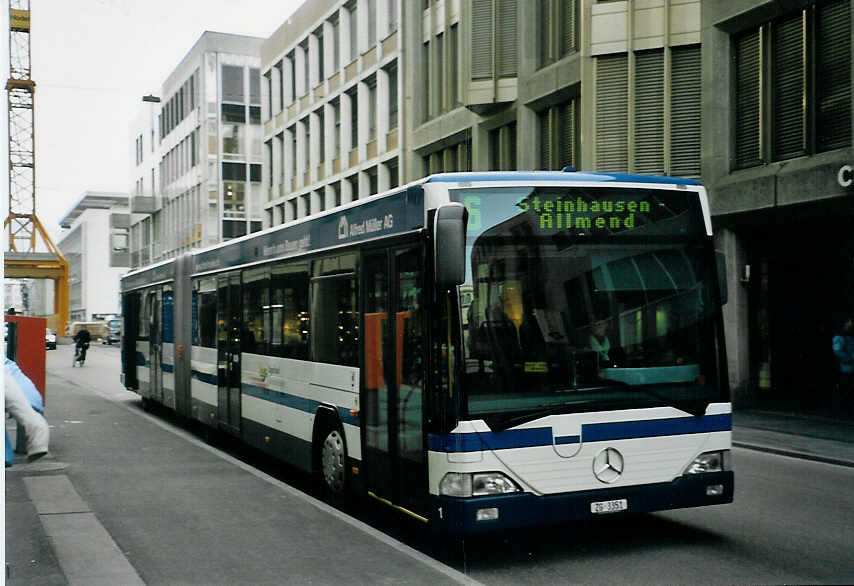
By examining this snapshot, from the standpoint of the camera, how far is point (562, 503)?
23.1 feet

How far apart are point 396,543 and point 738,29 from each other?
16100mm

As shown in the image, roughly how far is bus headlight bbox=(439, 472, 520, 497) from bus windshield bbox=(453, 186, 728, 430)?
0.37 metres

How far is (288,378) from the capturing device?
35.6 ft

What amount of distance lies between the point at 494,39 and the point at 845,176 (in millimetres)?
12724

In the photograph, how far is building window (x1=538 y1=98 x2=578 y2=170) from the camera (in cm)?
2523

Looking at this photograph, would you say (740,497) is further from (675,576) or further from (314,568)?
(314,568)

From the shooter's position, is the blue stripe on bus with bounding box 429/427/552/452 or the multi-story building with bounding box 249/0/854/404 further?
the multi-story building with bounding box 249/0/854/404

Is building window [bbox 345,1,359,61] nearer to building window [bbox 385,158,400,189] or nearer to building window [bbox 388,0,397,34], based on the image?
building window [bbox 388,0,397,34]

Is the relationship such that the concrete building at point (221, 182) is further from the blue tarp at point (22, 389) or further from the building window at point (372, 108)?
the blue tarp at point (22, 389)

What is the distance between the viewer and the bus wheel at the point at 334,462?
30.0 ft

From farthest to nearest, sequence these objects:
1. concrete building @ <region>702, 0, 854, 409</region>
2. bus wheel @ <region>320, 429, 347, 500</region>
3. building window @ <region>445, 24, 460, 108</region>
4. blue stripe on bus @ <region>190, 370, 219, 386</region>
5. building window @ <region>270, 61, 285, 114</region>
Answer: building window @ <region>270, 61, 285, 114</region>, building window @ <region>445, 24, 460, 108</region>, concrete building @ <region>702, 0, 854, 409</region>, blue stripe on bus @ <region>190, 370, 219, 386</region>, bus wheel @ <region>320, 429, 347, 500</region>

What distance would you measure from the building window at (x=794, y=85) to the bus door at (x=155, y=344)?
1177 cm

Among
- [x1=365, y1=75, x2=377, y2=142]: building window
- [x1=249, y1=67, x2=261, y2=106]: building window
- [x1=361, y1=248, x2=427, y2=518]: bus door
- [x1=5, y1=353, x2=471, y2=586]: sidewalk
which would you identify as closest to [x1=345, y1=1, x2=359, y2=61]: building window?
[x1=365, y1=75, x2=377, y2=142]: building window

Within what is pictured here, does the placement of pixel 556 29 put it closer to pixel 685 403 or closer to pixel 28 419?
pixel 685 403
